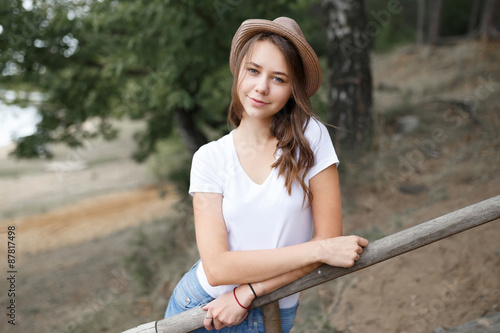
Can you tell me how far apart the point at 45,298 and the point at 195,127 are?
348 cm

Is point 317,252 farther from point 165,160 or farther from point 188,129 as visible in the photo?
point 165,160

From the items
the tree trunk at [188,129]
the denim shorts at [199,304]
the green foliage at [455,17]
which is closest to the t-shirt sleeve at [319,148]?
the denim shorts at [199,304]

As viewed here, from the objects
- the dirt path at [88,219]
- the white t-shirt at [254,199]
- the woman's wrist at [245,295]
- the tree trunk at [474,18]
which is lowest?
the dirt path at [88,219]

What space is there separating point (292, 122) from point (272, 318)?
74cm

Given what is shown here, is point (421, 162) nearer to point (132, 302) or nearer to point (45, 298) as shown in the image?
point (132, 302)

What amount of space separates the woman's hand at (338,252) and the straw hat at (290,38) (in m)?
0.61

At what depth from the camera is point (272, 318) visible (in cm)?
155

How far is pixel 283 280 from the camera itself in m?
1.43

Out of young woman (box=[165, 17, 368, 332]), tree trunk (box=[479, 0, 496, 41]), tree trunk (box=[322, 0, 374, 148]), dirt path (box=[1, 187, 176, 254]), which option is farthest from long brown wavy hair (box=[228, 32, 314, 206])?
tree trunk (box=[479, 0, 496, 41])

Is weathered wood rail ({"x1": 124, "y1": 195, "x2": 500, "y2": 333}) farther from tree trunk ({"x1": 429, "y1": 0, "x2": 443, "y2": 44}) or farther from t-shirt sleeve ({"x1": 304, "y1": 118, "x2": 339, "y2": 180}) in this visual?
tree trunk ({"x1": 429, "y1": 0, "x2": 443, "y2": 44})

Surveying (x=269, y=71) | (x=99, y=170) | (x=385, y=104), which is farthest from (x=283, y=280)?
(x=99, y=170)

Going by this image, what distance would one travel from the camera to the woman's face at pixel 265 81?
1477mm

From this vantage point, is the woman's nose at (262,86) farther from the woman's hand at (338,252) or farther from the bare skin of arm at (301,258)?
the woman's hand at (338,252)

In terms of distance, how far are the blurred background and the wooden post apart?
188 centimetres
